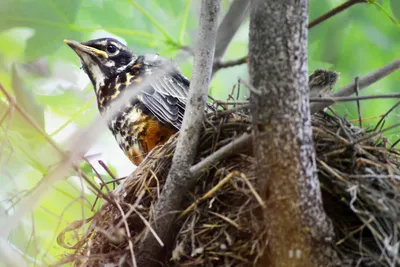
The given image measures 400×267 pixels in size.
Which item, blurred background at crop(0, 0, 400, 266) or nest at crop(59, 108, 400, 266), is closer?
nest at crop(59, 108, 400, 266)

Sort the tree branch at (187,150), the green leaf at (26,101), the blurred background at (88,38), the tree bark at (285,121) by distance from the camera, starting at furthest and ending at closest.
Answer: the blurred background at (88,38), the green leaf at (26,101), the tree branch at (187,150), the tree bark at (285,121)

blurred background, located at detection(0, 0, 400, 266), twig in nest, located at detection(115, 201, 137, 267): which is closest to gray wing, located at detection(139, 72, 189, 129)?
blurred background, located at detection(0, 0, 400, 266)

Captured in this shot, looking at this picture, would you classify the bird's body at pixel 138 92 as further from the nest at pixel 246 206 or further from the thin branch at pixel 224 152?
the thin branch at pixel 224 152

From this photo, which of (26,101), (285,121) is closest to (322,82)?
(285,121)

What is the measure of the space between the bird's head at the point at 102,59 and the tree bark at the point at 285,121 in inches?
54.9

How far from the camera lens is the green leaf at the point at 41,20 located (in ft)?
8.29

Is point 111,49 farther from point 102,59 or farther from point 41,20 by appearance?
point 41,20

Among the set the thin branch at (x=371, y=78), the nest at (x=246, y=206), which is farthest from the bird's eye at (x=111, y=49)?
the thin branch at (x=371, y=78)

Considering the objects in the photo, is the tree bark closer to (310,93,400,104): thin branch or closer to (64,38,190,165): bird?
(310,93,400,104): thin branch

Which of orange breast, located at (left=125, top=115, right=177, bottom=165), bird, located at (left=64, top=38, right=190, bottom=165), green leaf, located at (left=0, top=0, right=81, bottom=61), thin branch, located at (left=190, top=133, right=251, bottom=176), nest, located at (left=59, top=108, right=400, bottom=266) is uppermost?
green leaf, located at (left=0, top=0, right=81, bottom=61)

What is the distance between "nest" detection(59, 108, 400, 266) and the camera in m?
1.67

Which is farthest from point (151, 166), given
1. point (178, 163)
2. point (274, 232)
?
point (274, 232)

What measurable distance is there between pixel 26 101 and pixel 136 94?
0.46 metres

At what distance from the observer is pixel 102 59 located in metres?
2.81
